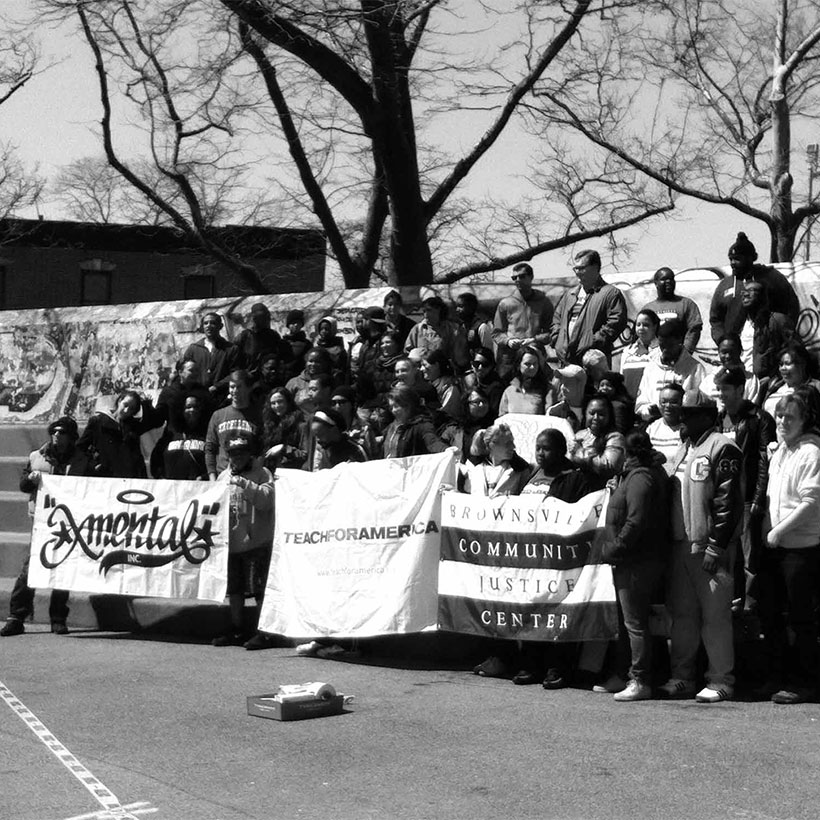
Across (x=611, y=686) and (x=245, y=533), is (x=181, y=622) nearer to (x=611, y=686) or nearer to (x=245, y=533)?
(x=245, y=533)

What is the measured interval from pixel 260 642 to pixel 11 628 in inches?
99.9

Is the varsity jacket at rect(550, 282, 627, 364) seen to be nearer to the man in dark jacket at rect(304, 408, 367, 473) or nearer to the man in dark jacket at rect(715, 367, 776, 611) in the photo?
the man in dark jacket at rect(304, 408, 367, 473)

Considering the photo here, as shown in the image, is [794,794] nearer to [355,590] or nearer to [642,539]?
[642,539]

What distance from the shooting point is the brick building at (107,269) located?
42.2m

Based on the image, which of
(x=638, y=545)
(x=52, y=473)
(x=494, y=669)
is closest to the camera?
(x=638, y=545)

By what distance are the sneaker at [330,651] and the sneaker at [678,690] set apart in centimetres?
283

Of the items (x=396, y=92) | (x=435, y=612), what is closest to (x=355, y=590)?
(x=435, y=612)

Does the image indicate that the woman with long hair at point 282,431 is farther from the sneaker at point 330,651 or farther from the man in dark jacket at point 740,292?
the man in dark jacket at point 740,292

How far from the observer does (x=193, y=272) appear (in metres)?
42.9

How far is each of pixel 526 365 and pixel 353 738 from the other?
193 inches

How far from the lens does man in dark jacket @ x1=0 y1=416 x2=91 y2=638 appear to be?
1257cm

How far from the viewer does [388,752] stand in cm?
734

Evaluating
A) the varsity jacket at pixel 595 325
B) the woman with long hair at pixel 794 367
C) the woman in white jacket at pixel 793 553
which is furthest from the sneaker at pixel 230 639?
the woman with long hair at pixel 794 367

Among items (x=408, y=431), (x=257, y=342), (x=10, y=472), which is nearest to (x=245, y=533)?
(x=408, y=431)
